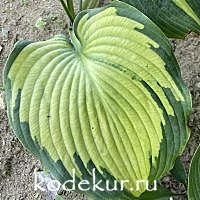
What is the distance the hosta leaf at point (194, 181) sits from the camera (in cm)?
112

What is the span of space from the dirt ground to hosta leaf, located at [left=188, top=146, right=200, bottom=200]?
288 millimetres

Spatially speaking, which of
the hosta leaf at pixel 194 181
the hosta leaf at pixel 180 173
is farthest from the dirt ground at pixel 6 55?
the hosta leaf at pixel 194 181

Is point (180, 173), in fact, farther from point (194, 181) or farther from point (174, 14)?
point (174, 14)

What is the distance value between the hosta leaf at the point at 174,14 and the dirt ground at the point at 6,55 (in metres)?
0.34

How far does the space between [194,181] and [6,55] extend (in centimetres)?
80

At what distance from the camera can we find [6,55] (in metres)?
1.67

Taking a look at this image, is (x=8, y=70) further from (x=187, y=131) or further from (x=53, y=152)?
(x=187, y=131)

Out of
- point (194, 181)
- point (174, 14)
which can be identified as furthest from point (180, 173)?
point (174, 14)

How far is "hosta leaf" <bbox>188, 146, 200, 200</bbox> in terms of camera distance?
3.66 ft

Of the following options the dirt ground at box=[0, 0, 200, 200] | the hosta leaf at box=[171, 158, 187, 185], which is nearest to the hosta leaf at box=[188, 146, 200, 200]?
the hosta leaf at box=[171, 158, 187, 185]

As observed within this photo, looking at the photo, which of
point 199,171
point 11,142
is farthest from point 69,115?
point 11,142

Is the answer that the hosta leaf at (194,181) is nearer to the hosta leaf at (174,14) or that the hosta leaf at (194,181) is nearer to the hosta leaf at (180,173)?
the hosta leaf at (180,173)

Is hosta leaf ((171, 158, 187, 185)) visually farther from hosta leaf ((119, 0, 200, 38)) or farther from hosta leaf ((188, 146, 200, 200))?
hosta leaf ((119, 0, 200, 38))

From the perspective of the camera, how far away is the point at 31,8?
1.75m
